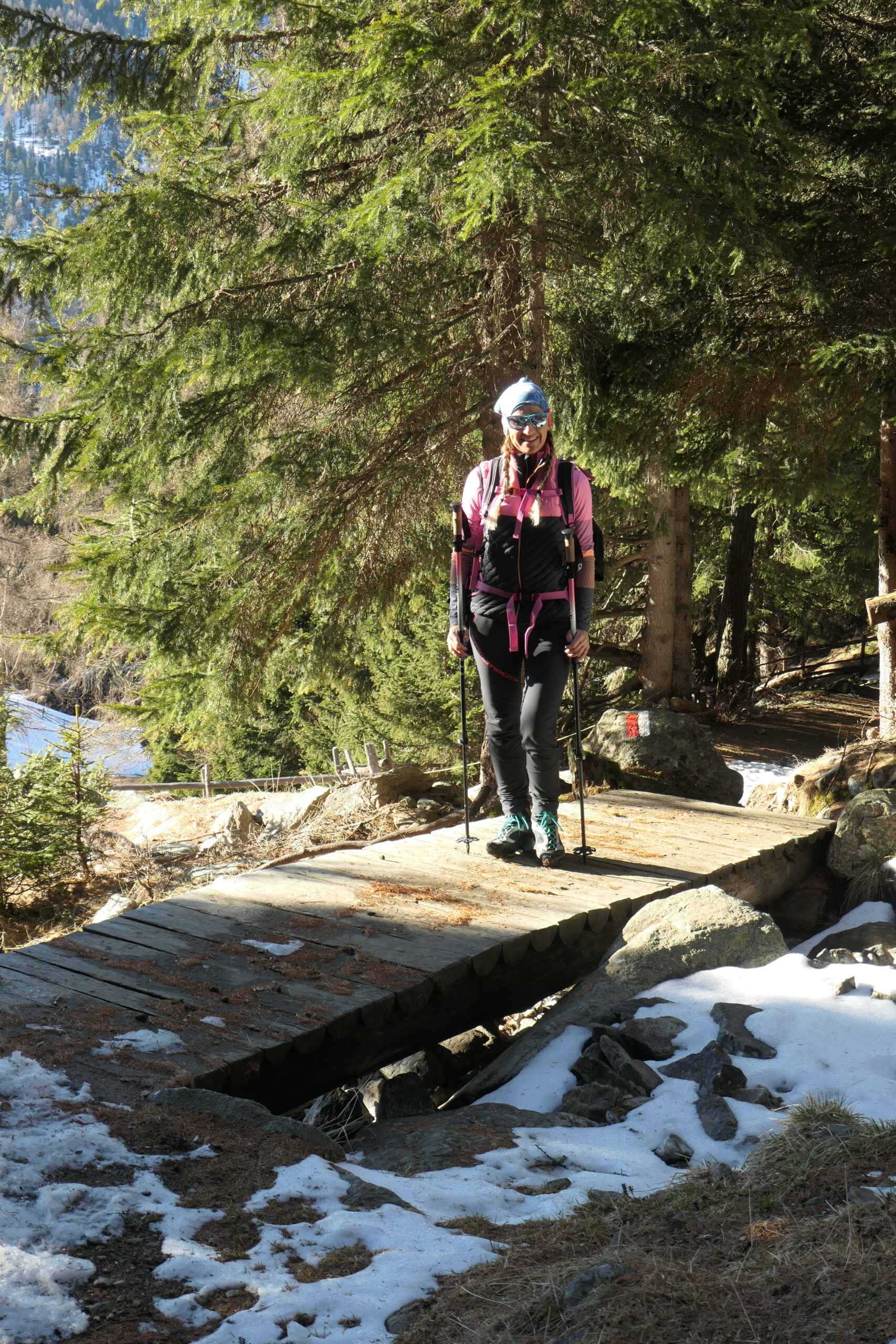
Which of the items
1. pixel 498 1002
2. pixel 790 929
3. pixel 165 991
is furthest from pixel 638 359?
pixel 165 991

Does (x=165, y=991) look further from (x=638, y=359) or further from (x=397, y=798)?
(x=397, y=798)

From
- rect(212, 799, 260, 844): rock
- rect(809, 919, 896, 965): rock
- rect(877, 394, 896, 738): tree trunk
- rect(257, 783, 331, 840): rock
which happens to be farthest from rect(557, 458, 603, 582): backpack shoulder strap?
rect(212, 799, 260, 844): rock

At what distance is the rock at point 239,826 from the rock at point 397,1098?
7561 millimetres

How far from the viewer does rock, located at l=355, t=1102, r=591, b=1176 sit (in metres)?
3.53

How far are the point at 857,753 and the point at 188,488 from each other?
6054 millimetres

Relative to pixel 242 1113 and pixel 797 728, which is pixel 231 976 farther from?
pixel 797 728

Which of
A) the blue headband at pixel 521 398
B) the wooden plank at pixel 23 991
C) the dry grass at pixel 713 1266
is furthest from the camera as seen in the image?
the blue headband at pixel 521 398

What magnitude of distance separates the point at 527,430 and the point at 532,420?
59 mm

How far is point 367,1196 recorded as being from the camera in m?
3.05

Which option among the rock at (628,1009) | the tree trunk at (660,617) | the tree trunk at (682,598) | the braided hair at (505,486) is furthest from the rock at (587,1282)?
the tree trunk at (682,598)

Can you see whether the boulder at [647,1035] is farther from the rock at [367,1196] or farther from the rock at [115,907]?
the rock at [115,907]

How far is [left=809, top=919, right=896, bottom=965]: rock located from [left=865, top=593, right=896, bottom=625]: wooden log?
7.41ft

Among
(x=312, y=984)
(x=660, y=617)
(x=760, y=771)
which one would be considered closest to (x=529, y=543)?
(x=312, y=984)

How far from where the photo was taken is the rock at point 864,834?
22.7 ft
